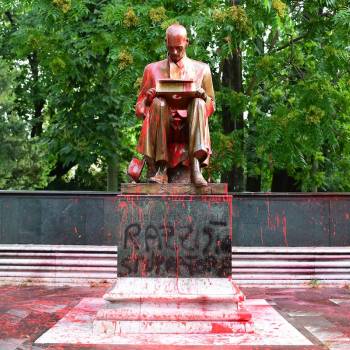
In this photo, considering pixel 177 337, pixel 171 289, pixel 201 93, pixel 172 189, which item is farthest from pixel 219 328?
pixel 201 93

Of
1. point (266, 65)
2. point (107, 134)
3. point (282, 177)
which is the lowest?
point (282, 177)

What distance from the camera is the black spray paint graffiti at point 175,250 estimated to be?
6.39 meters

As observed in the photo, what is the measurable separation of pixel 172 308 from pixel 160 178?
1.39 metres

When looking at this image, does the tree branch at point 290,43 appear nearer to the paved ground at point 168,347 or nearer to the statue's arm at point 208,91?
the paved ground at point 168,347

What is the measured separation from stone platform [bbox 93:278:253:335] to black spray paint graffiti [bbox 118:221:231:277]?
0.10m

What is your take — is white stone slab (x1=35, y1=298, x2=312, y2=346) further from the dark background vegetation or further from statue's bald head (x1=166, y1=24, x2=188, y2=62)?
the dark background vegetation

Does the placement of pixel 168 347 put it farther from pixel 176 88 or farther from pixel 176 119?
pixel 176 88

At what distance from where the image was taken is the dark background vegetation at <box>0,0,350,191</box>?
1069cm

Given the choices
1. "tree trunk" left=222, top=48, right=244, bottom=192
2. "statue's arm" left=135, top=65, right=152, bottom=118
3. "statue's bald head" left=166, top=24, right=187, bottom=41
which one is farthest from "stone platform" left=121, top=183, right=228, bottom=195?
"tree trunk" left=222, top=48, right=244, bottom=192

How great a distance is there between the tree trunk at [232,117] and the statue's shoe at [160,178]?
21.0 feet

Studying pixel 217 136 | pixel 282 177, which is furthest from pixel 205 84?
pixel 282 177

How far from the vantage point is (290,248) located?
993 centimetres

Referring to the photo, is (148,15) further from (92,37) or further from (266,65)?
(266,65)

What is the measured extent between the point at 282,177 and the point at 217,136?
17.9 ft
